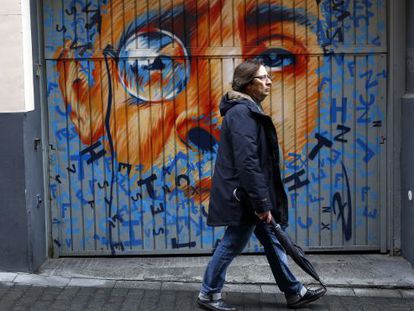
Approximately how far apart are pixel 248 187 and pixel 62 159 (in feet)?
7.53

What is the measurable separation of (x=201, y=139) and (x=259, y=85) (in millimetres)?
1584

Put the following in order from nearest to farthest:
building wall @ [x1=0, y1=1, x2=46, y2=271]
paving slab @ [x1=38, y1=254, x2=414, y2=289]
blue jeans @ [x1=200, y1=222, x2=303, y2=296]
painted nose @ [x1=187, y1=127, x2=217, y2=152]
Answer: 1. blue jeans @ [x1=200, y1=222, x2=303, y2=296]
2. building wall @ [x1=0, y1=1, x2=46, y2=271]
3. paving slab @ [x1=38, y1=254, x2=414, y2=289]
4. painted nose @ [x1=187, y1=127, x2=217, y2=152]

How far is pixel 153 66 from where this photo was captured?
7129mm

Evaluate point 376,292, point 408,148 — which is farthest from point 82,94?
point 376,292

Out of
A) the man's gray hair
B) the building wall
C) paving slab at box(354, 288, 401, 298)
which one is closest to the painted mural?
the building wall

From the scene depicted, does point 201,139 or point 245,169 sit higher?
point 201,139

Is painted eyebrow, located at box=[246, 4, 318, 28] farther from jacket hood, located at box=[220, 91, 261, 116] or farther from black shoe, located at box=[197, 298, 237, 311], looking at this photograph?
black shoe, located at box=[197, 298, 237, 311]

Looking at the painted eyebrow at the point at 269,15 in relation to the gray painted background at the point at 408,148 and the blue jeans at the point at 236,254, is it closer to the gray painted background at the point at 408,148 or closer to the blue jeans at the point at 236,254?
the gray painted background at the point at 408,148

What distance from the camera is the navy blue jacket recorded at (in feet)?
18.1

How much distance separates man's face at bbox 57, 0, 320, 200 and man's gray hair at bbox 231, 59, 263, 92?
4.55 feet

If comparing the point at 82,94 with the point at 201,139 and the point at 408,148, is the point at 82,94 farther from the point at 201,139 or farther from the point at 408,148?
the point at 408,148

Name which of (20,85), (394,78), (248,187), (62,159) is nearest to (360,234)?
(394,78)

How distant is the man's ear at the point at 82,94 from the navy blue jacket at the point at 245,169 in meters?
1.75

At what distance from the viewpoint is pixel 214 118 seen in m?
7.17
